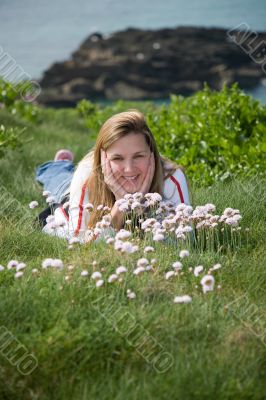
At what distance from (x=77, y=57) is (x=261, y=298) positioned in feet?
74.6

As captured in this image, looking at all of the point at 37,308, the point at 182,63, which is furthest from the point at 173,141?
the point at 182,63

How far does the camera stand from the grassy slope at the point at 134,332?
2.64 m

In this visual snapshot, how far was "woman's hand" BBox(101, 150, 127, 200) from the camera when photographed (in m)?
4.14

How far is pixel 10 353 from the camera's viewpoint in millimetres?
2830

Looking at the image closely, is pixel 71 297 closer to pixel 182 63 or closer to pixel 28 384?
pixel 28 384

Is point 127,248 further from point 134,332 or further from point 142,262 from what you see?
point 134,332

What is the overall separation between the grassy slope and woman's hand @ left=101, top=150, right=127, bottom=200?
1.81 feet

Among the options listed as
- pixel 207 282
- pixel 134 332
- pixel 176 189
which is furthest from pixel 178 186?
pixel 134 332

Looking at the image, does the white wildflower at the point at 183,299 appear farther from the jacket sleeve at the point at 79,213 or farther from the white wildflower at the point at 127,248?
the jacket sleeve at the point at 79,213

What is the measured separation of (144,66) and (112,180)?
20469mm

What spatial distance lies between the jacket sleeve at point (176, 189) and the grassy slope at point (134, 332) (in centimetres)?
61

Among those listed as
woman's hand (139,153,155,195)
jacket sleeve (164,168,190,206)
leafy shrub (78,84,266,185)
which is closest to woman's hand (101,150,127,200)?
woman's hand (139,153,155,195)

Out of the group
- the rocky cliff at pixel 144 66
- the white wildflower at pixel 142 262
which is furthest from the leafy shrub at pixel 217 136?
the rocky cliff at pixel 144 66

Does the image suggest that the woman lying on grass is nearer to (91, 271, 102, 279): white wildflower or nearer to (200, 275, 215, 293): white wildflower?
(91, 271, 102, 279): white wildflower
